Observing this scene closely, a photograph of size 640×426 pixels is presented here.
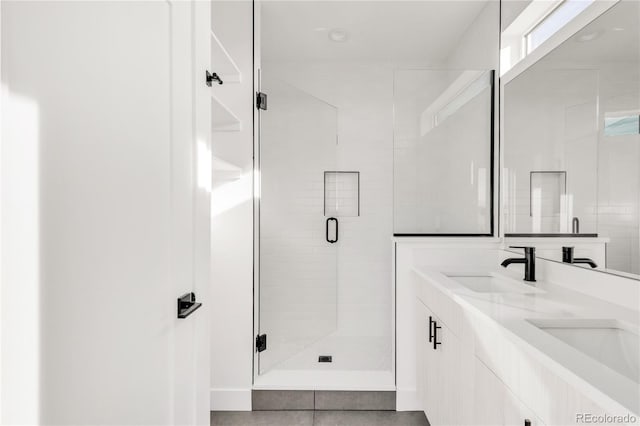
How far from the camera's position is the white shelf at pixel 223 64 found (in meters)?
1.61

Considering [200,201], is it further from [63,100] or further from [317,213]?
[317,213]

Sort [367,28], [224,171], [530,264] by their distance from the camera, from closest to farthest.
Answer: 1. [530,264]
2. [224,171]
3. [367,28]

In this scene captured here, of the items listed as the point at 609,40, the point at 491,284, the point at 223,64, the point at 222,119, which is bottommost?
the point at 491,284

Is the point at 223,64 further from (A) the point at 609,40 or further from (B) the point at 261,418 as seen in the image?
(B) the point at 261,418

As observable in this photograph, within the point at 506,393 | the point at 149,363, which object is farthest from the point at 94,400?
the point at 506,393

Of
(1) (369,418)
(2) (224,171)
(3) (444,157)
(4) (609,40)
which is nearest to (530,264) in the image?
(3) (444,157)

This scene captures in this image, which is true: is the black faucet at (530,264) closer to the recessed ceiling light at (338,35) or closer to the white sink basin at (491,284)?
the white sink basin at (491,284)

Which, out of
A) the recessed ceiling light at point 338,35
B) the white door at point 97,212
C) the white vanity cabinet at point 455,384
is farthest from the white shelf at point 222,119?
the white vanity cabinet at point 455,384

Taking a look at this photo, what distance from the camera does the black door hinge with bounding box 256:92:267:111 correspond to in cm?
225

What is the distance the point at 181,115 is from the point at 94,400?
0.74 metres

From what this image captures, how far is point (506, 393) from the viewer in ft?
3.44

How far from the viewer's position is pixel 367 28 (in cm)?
260

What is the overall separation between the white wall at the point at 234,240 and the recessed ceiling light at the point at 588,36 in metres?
1.70

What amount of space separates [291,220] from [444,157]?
1.11 m
